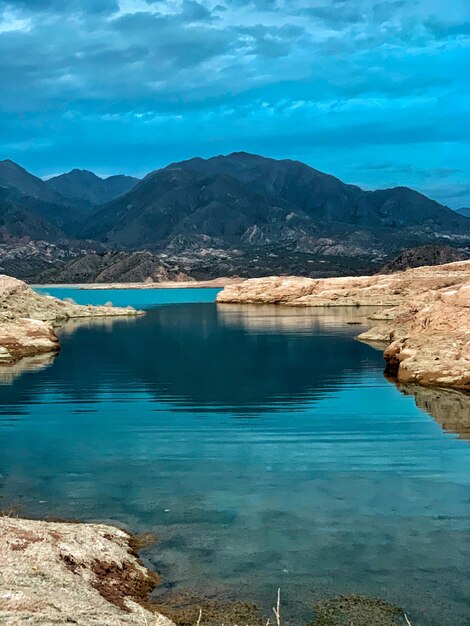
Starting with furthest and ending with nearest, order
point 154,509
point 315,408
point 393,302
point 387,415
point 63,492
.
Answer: point 393,302
point 315,408
point 387,415
point 63,492
point 154,509

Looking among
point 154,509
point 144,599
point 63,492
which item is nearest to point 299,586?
point 144,599

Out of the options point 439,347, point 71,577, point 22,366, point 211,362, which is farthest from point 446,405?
point 22,366

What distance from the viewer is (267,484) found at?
66.6 feet

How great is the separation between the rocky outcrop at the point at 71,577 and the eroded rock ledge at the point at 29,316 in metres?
37.8

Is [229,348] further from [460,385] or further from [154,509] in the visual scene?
[154,509]

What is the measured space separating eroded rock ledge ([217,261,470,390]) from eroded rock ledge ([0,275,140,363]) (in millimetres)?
29538

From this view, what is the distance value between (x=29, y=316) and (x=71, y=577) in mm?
73940

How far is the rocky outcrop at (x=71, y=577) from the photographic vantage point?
1062 centimetres

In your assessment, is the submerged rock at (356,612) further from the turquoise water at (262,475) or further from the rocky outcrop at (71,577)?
the rocky outcrop at (71,577)

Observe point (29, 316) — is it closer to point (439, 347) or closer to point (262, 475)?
point (439, 347)

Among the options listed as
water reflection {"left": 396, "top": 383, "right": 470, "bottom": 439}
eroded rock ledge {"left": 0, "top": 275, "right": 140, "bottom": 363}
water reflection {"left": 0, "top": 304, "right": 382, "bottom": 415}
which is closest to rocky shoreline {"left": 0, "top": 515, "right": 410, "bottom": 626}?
water reflection {"left": 396, "top": 383, "right": 470, "bottom": 439}

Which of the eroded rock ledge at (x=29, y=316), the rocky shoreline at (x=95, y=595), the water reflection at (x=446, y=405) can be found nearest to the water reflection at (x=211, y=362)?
the eroded rock ledge at (x=29, y=316)

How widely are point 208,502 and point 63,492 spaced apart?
4.62 metres

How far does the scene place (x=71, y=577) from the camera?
40.6ft
